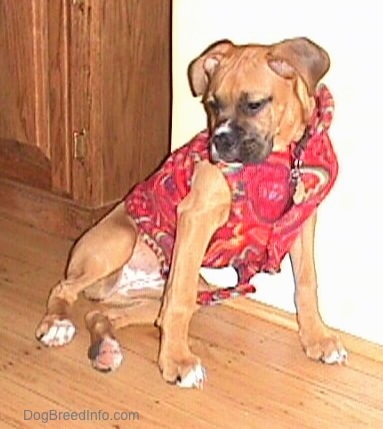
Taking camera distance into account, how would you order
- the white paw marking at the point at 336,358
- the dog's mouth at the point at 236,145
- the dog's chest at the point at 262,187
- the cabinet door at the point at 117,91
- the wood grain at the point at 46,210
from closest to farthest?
the dog's mouth at the point at 236,145
the dog's chest at the point at 262,187
the white paw marking at the point at 336,358
the cabinet door at the point at 117,91
the wood grain at the point at 46,210

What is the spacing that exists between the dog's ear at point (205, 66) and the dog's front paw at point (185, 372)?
580 millimetres

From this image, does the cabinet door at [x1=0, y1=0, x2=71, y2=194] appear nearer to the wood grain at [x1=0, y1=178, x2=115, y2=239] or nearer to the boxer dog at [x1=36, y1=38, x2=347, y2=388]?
the wood grain at [x1=0, y1=178, x2=115, y2=239]

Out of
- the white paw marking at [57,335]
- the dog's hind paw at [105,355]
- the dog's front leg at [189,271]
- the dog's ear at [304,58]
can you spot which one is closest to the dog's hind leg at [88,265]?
the white paw marking at [57,335]

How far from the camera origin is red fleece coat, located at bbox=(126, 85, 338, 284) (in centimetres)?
195

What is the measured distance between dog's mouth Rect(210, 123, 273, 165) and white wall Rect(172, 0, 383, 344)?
26cm

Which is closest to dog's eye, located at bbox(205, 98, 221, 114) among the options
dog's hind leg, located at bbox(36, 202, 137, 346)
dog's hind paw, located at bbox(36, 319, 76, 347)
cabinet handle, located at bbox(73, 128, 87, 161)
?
dog's hind leg, located at bbox(36, 202, 137, 346)

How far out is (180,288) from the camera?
6.46 feet

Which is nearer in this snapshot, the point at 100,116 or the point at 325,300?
the point at 325,300

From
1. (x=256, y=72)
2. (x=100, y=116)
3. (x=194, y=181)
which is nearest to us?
(x=256, y=72)

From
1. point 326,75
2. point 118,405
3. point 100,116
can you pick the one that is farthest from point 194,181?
point 100,116

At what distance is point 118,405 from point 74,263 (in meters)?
0.43

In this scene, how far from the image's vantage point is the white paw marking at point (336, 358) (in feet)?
6.81

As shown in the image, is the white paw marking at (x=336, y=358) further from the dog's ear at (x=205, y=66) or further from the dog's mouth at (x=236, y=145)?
the dog's ear at (x=205, y=66)

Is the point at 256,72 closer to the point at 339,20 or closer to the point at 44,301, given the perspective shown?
the point at 339,20
